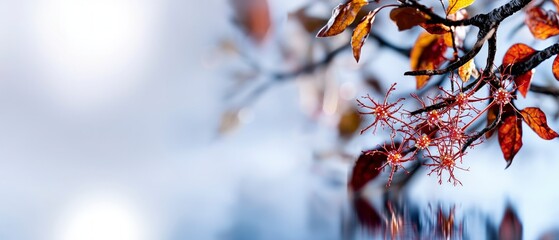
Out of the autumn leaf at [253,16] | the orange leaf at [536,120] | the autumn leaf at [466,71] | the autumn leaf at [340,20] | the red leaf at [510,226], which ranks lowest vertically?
the red leaf at [510,226]

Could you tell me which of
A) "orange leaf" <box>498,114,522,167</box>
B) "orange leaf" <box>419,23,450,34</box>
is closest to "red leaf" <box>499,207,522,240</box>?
"orange leaf" <box>498,114,522,167</box>

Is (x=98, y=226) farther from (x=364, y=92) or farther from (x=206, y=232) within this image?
(x=364, y=92)

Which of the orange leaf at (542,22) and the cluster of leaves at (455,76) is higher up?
the orange leaf at (542,22)

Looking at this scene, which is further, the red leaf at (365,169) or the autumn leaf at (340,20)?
the red leaf at (365,169)

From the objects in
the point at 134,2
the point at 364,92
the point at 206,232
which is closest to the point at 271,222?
the point at 206,232

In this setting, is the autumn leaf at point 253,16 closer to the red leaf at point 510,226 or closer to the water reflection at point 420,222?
the water reflection at point 420,222

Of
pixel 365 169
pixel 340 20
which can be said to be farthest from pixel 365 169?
pixel 340 20

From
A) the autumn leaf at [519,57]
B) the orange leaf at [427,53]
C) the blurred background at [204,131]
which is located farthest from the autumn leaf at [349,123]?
the autumn leaf at [519,57]

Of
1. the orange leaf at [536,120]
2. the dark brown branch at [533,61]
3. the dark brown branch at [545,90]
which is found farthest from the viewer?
the dark brown branch at [545,90]
